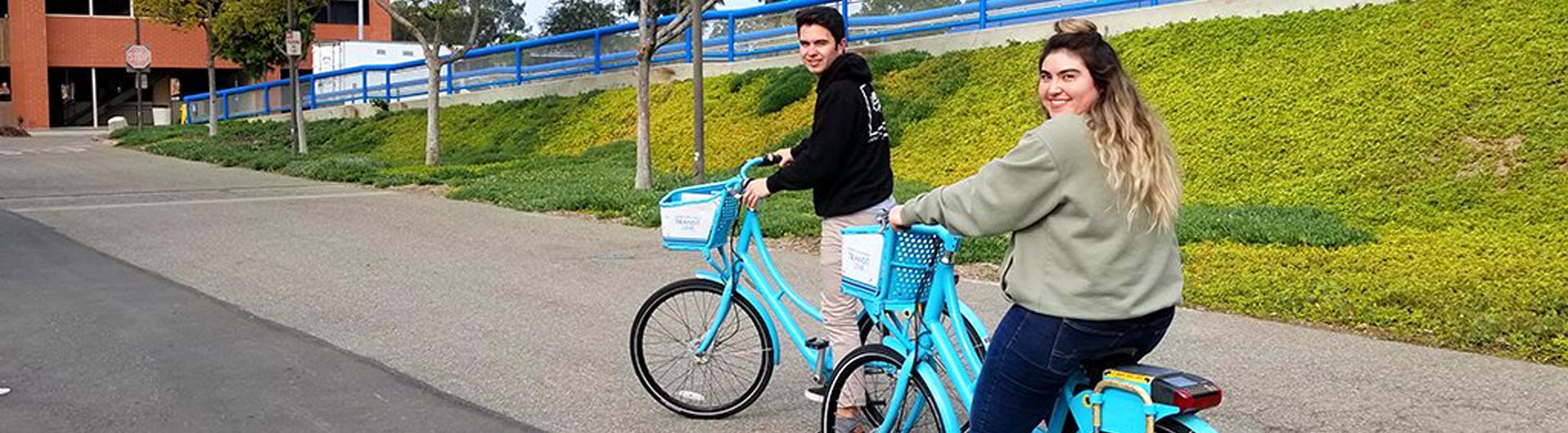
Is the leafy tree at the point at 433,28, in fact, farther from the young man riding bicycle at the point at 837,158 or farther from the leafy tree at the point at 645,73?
the young man riding bicycle at the point at 837,158

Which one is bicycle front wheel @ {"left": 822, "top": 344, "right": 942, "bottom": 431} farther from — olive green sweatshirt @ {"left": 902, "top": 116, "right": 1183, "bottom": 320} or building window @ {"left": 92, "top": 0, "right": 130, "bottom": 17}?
building window @ {"left": 92, "top": 0, "right": 130, "bottom": 17}

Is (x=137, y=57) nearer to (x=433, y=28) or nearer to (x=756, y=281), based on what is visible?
(x=433, y=28)

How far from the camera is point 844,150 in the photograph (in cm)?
506

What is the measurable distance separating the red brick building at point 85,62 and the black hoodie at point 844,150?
4628cm

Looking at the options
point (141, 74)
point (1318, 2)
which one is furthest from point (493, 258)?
point (141, 74)

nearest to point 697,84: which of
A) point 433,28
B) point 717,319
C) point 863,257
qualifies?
point 433,28

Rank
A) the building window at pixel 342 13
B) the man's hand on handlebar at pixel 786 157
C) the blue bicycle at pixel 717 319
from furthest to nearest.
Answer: the building window at pixel 342 13 → the blue bicycle at pixel 717 319 → the man's hand on handlebar at pixel 786 157

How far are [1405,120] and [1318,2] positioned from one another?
152 inches

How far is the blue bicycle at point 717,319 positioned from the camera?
5.30 meters

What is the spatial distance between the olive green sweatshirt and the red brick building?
48.0m

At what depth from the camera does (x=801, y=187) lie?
505 cm

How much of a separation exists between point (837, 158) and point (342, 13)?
53.0m

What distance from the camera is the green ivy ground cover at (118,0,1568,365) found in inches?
322

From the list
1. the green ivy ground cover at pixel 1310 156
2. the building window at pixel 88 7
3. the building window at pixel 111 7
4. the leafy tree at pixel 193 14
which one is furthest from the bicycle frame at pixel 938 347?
the building window at pixel 111 7
